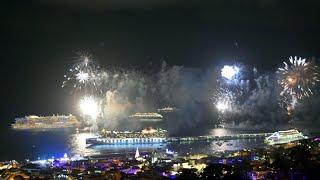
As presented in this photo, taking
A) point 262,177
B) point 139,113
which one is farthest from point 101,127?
point 262,177

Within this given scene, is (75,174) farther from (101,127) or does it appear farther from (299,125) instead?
(299,125)

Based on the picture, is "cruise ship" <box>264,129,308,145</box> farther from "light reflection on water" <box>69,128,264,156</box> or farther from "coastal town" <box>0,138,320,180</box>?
"coastal town" <box>0,138,320,180</box>

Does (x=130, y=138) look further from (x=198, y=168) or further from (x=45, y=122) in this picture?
(x=45, y=122)

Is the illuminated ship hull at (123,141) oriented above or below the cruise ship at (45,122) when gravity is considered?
below

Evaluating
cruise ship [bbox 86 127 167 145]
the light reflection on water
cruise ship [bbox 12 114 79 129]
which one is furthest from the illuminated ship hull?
cruise ship [bbox 12 114 79 129]

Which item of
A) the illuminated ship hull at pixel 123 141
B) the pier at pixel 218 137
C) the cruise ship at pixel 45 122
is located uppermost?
the cruise ship at pixel 45 122

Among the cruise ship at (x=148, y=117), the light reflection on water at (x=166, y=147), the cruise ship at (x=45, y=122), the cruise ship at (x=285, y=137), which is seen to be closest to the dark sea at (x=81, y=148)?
the light reflection on water at (x=166, y=147)

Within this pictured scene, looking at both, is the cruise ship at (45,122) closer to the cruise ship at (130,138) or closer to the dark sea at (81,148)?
the dark sea at (81,148)
